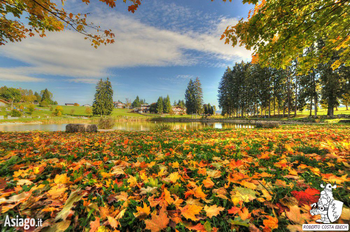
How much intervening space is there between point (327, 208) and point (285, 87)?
37259 millimetres

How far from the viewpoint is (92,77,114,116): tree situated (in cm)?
4709

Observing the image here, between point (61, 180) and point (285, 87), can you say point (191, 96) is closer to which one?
point (285, 87)

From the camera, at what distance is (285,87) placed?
29422mm

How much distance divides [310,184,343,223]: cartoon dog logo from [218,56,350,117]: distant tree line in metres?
12.1

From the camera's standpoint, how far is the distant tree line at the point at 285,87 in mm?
19438

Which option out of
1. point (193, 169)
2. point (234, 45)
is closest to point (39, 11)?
point (193, 169)

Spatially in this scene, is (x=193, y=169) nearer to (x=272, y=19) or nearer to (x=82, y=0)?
(x=272, y=19)

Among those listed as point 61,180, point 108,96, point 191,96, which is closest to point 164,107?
point 191,96

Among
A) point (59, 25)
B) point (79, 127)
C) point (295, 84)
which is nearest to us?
point (59, 25)

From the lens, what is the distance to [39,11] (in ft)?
10.3

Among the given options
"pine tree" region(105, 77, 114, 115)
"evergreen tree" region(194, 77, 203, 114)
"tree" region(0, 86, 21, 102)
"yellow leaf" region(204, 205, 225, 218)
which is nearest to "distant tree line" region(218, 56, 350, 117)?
"evergreen tree" region(194, 77, 203, 114)

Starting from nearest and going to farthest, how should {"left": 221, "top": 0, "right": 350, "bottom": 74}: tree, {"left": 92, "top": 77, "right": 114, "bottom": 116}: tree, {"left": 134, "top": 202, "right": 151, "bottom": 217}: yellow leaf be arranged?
{"left": 134, "top": 202, "right": 151, "bottom": 217}: yellow leaf → {"left": 221, "top": 0, "right": 350, "bottom": 74}: tree → {"left": 92, "top": 77, "right": 114, "bottom": 116}: tree

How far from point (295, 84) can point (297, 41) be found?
32370 millimetres

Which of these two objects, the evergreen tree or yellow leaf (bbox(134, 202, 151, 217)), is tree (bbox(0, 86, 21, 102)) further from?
yellow leaf (bbox(134, 202, 151, 217))
